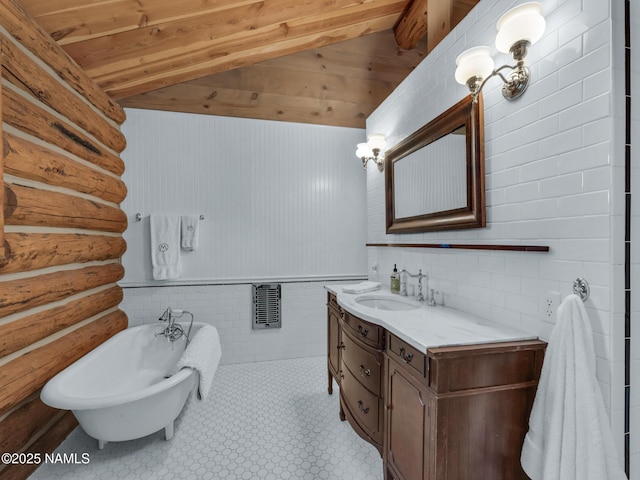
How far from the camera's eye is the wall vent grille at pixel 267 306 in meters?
3.41

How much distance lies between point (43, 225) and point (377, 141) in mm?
2466

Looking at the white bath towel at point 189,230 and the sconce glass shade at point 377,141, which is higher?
the sconce glass shade at point 377,141

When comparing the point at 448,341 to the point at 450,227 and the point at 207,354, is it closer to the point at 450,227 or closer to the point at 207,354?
the point at 450,227

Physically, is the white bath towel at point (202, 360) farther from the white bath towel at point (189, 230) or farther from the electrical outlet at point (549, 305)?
the electrical outlet at point (549, 305)

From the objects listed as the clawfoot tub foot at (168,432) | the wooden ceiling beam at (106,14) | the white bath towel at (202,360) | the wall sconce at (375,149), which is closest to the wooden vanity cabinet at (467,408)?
the white bath towel at (202,360)

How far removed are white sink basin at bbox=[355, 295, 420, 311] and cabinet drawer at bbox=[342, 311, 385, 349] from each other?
0.20 m

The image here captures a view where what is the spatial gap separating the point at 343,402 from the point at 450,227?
1.44 meters

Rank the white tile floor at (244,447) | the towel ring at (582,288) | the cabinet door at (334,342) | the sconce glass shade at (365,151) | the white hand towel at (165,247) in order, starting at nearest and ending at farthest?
the towel ring at (582,288)
the white tile floor at (244,447)
the cabinet door at (334,342)
the sconce glass shade at (365,151)
the white hand towel at (165,247)

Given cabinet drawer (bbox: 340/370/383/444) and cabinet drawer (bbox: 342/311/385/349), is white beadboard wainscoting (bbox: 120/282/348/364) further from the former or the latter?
cabinet drawer (bbox: 342/311/385/349)

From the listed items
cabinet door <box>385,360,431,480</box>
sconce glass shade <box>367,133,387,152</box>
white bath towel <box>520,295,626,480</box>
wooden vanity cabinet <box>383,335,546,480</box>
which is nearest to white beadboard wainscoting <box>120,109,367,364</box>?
sconce glass shade <box>367,133,387,152</box>

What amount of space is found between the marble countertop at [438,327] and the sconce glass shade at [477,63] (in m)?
1.20

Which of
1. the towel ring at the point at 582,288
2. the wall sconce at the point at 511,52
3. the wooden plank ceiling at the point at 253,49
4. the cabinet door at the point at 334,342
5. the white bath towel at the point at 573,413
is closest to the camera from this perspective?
the white bath towel at the point at 573,413

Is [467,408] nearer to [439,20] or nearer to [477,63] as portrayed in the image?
[477,63]

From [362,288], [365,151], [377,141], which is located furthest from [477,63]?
[362,288]
